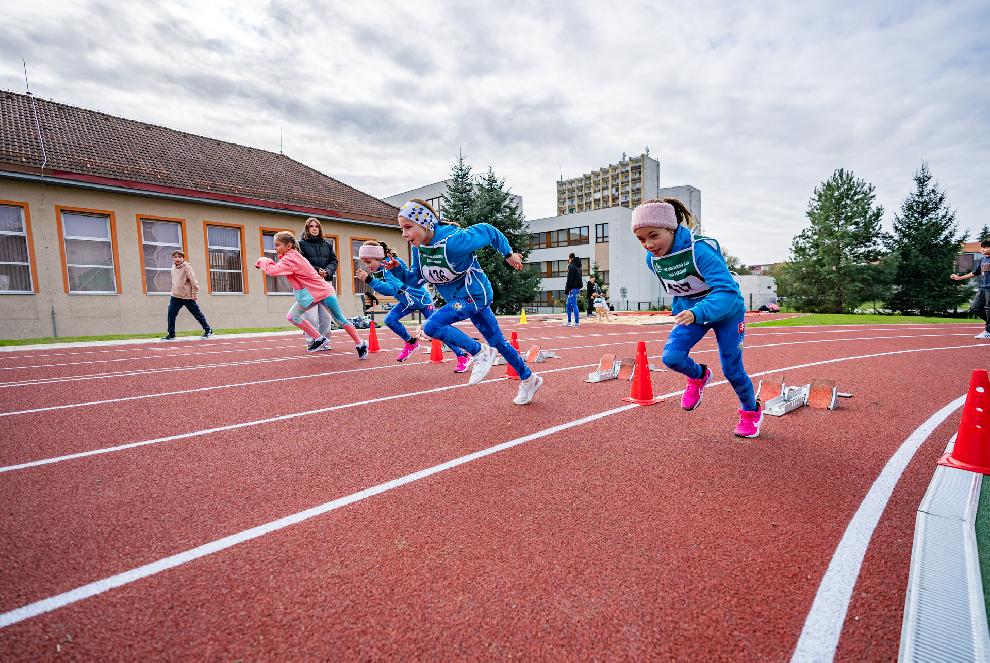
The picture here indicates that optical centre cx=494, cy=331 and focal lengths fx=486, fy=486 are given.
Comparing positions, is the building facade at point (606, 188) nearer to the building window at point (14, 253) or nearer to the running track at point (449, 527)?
the building window at point (14, 253)

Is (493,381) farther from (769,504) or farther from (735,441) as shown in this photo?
(769,504)

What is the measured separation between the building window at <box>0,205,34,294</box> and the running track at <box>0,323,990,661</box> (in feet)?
45.2

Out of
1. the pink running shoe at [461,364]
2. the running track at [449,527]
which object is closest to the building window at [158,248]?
the running track at [449,527]

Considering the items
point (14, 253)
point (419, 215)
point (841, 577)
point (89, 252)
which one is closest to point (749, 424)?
point (841, 577)

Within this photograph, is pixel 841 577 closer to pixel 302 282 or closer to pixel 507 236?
pixel 302 282

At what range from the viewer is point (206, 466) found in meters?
3.63

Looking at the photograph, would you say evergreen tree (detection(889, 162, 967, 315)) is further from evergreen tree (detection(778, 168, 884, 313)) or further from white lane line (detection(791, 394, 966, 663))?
white lane line (detection(791, 394, 966, 663))

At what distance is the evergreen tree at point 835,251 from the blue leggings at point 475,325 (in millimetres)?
35969

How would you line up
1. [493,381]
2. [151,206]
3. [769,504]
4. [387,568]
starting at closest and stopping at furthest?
[387,568], [769,504], [493,381], [151,206]

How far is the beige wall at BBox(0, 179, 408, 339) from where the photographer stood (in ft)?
50.5

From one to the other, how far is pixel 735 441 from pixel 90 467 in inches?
199

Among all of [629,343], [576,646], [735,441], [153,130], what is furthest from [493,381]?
[153,130]

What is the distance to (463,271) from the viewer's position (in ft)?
18.2

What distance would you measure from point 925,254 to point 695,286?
126 feet
